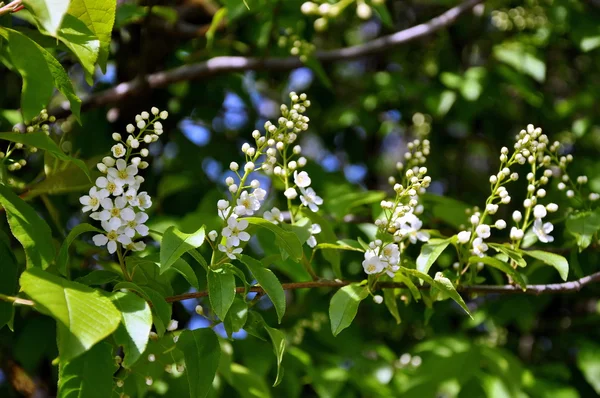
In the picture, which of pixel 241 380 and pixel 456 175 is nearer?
pixel 241 380

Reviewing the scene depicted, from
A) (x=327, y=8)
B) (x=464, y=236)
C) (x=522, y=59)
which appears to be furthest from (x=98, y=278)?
(x=522, y=59)

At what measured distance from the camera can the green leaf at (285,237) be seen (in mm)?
1313

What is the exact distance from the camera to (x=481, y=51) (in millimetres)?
3547

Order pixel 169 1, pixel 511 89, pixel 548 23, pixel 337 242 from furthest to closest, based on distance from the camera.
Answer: pixel 511 89 → pixel 548 23 → pixel 169 1 → pixel 337 242

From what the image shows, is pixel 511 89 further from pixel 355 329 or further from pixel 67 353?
pixel 67 353

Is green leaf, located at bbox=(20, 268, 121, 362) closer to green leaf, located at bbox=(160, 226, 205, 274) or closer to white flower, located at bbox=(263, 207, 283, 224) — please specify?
green leaf, located at bbox=(160, 226, 205, 274)

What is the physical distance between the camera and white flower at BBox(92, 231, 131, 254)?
4.38 feet

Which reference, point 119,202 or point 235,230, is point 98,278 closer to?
point 119,202

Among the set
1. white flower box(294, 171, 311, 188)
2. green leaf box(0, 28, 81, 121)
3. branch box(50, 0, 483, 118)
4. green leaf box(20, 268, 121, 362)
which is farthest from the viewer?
branch box(50, 0, 483, 118)

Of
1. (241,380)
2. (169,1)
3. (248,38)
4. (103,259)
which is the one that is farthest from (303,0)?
(241,380)

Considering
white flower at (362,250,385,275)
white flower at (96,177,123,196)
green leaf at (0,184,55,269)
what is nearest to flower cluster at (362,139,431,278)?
white flower at (362,250,385,275)

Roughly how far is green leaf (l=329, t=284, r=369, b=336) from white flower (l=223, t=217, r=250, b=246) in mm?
207

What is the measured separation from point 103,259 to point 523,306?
55.7 inches

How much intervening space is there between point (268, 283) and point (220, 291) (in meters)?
0.09
